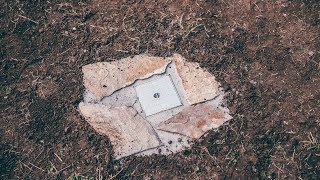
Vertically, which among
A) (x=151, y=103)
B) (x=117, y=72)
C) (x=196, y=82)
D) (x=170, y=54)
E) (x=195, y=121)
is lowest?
(x=195, y=121)

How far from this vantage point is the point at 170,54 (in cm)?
369

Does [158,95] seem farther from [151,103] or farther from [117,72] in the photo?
[117,72]

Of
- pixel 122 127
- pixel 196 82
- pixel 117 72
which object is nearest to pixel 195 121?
pixel 196 82

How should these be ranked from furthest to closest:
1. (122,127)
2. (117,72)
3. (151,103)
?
(117,72)
(151,103)
(122,127)

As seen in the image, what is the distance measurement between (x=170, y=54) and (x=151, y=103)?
0.53 metres

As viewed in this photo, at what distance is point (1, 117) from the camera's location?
345 centimetres

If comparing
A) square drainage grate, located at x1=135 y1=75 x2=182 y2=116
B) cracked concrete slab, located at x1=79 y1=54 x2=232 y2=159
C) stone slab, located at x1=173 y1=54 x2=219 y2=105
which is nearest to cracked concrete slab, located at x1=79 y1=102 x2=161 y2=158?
cracked concrete slab, located at x1=79 y1=54 x2=232 y2=159

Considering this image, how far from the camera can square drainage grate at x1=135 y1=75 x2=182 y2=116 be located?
3467mm

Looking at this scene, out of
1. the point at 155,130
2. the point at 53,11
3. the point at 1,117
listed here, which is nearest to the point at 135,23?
the point at 53,11

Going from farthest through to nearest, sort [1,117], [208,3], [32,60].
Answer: [208,3] < [32,60] < [1,117]

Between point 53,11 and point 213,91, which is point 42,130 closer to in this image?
point 53,11

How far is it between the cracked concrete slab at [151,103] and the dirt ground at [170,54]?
8 cm

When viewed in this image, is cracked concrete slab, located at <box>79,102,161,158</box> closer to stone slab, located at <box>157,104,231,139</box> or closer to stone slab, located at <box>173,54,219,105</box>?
stone slab, located at <box>157,104,231,139</box>

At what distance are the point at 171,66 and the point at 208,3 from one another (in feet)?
2.72
